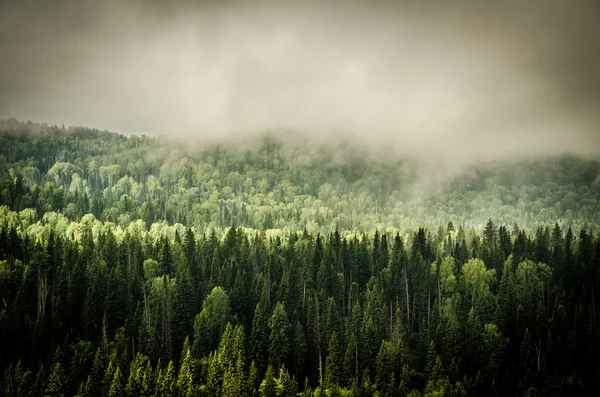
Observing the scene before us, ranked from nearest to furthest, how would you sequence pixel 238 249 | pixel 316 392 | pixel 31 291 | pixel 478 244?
1. pixel 316 392
2. pixel 31 291
3. pixel 238 249
4. pixel 478 244

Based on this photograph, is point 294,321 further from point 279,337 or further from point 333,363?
point 333,363

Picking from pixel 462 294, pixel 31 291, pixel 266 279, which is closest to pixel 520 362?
pixel 462 294

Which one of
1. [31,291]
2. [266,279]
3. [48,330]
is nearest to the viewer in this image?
[48,330]

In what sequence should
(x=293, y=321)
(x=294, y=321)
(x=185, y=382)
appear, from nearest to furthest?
1. (x=185, y=382)
2. (x=294, y=321)
3. (x=293, y=321)

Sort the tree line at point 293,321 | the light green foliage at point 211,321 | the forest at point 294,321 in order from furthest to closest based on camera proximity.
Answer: the light green foliage at point 211,321
the tree line at point 293,321
the forest at point 294,321

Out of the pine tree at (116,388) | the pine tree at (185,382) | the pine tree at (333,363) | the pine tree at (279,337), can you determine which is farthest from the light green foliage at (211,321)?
the pine tree at (333,363)

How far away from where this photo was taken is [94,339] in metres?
126

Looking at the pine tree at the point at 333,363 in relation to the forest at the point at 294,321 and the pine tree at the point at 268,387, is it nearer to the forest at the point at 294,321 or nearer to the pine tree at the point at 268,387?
the forest at the point at 294,321

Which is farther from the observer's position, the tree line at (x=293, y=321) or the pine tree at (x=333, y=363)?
the pine tree at (x=333, y=363)

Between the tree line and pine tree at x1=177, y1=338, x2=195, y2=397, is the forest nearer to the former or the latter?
pine tree at x1=177, y1=338, x2=195, y2=397

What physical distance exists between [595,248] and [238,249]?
97.6m

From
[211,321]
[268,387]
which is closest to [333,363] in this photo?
[268,387]

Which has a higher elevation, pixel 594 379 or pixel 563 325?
pixel 563 325

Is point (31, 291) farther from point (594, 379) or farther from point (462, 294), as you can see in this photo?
point (594, 379)
